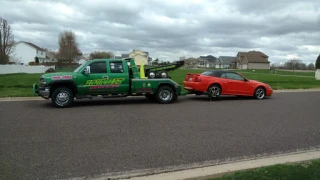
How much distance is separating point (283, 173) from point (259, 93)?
1056 cm

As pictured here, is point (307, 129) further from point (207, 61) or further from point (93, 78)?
point (207, 61)

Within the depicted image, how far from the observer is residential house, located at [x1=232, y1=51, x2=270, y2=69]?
3816 inches

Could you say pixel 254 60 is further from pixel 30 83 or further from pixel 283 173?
pixel 283 173

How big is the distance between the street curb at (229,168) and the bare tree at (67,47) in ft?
254

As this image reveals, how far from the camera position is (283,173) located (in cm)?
436

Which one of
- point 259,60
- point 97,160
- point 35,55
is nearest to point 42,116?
point 97,160

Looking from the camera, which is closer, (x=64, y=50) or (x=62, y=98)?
(x=62, y=98)

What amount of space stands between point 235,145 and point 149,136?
74.8 inches

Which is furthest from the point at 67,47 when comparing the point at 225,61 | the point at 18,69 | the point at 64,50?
the point at 225,61

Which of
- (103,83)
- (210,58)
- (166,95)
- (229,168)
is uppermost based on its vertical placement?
(210,58)

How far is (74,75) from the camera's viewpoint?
10.7 metres

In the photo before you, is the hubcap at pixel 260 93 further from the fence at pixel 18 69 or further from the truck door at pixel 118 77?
the fence at pixel 18 69

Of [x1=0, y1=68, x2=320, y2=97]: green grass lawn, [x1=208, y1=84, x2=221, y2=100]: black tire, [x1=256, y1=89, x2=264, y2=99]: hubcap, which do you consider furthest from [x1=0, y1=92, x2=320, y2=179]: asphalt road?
[x1=0, y1=68, x2=320, y2=97]: green grass lawn

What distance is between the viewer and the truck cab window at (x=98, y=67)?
1097cm
